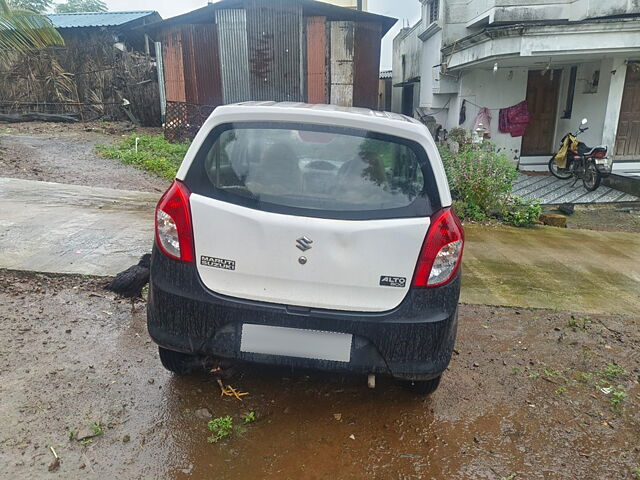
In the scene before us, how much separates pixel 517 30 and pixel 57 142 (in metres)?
10.7

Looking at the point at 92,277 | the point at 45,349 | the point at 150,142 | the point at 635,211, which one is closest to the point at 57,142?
the point at 150,142

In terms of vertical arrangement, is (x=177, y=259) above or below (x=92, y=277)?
above

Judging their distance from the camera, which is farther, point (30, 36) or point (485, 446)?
point (30, 36)

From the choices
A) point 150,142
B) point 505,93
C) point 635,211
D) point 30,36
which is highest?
point 30,36

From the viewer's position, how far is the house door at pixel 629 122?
11.1m

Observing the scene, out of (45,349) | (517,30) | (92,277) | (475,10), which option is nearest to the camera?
(45,349)

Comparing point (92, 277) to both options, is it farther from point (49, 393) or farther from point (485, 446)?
point (485, 446)

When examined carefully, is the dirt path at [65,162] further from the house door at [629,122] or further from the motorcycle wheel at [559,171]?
the house door at [629,122]

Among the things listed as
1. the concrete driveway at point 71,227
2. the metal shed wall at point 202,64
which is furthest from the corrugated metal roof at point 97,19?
the concrete driveway at point 71,227

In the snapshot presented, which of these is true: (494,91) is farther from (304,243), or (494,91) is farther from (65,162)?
(304,243)

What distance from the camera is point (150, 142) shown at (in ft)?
39.2

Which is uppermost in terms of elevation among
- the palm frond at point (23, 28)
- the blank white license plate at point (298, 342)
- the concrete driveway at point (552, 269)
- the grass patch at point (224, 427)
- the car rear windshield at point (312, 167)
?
the palm frond at point (23, 28)

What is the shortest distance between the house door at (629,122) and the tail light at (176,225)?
39.1ft

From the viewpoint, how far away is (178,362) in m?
2.71
